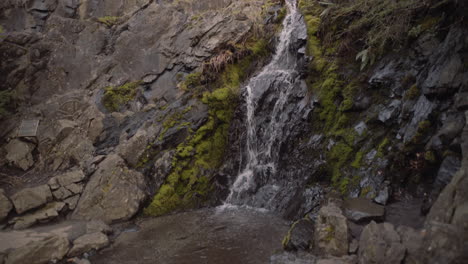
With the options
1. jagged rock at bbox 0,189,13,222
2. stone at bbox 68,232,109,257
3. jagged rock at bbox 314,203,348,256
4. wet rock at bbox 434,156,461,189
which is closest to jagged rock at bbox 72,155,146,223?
stone at bbox 68,232,109,257

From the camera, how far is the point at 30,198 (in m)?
8.05

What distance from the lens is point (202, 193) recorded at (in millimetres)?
8891

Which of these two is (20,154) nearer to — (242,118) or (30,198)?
(30,198)

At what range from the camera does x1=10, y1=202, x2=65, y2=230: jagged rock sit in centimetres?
747

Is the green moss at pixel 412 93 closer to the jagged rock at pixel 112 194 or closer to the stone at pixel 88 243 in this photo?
the jagged rock at pixel 112 194

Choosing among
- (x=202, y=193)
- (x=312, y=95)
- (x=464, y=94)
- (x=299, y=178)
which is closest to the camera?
(x=464, y=94)

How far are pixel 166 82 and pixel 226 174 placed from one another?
17.5 feet

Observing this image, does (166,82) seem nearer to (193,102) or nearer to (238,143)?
(193,102)

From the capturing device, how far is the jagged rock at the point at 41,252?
5554 millimetres

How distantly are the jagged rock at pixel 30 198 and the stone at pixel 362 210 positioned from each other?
8.03 meters

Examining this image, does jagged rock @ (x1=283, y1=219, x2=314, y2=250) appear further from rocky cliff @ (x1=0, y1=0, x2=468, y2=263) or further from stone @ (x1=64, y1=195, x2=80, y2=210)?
stone @ (x1=64, y1=195, x2=80, y2=210)

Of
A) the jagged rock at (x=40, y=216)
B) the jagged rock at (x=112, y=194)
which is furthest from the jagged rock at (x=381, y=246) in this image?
the jagged rock at (x=40, y=216)

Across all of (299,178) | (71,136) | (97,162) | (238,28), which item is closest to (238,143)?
(299,178)

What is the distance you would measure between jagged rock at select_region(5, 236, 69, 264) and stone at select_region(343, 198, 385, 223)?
19.3ft
